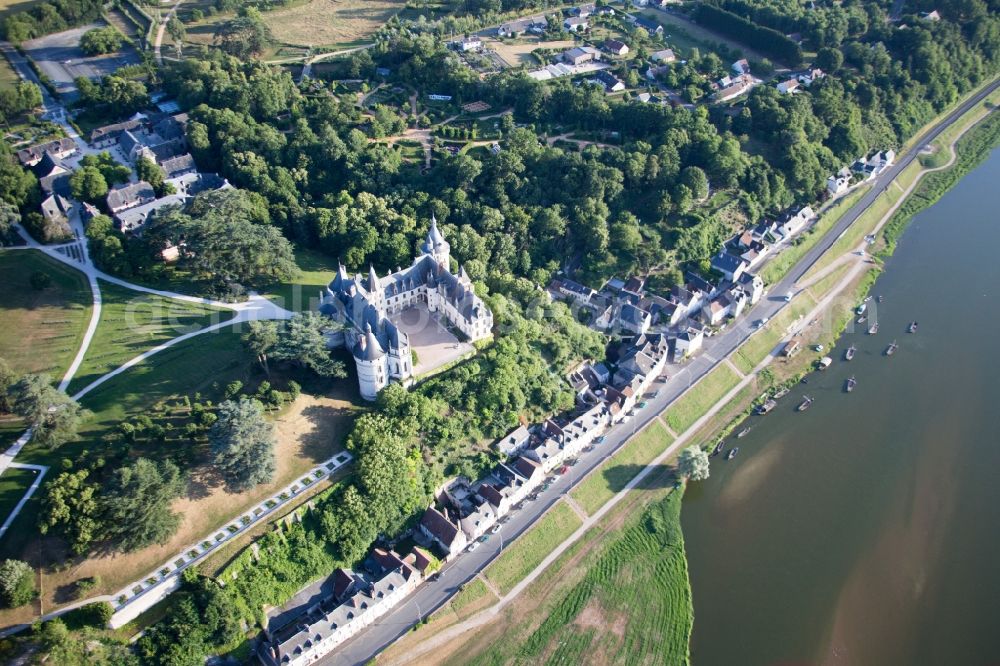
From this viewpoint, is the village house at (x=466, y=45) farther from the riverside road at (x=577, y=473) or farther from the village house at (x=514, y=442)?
the village house at (x=514, y=442)

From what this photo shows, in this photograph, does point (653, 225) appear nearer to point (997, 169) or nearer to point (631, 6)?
point (997, 169)

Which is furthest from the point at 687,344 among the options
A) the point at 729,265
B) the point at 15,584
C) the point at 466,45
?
the point at 466,45

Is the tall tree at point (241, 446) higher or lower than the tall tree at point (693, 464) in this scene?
higher

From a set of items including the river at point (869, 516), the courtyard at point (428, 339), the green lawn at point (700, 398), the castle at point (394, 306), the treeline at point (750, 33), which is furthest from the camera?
the treeline at point (750, 33)

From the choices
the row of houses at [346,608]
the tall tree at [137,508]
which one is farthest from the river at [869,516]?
the tall tree at [137,508]

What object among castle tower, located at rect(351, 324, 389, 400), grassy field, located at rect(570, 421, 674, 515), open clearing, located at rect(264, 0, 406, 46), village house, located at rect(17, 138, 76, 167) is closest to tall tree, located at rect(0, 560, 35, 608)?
castle tower, located at rect(351, 324, 389, 400)

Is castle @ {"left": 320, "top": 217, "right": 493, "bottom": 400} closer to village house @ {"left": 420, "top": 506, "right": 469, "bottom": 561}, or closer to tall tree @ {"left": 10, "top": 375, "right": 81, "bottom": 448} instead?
village house @ {"left": 420, "top": 506, "right": 469, "bottom": 561}

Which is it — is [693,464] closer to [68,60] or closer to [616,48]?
[616,48]

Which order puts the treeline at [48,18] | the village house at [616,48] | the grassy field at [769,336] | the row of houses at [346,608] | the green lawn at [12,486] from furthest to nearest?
1. the village house at [616,48]
2. the treeline at [48,18]
3. the grassy field at [769,336]
4. the green lawn at [12,486]
5. the row of houses at [346,608]
